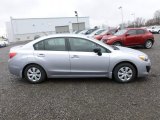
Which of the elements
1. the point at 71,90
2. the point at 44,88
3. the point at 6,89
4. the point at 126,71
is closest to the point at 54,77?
the point at 44,88

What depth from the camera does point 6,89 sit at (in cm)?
571

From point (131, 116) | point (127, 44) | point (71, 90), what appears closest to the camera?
point (131, 116)

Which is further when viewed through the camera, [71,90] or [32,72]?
[32,72]

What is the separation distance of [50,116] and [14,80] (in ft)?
10.5

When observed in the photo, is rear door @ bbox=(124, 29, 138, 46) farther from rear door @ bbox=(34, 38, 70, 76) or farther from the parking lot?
rear door @ bbox=(34, 38, 70, 76)

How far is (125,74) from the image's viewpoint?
579 cm

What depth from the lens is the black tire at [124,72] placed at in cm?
578

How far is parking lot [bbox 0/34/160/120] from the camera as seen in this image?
12.8ft

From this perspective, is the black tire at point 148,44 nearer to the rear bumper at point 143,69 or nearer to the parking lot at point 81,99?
the parking lot at point 81,99

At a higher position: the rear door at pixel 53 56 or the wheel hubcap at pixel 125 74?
the rear door at pixel 53 56

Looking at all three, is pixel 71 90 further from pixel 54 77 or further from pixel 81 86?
pixel 54 77

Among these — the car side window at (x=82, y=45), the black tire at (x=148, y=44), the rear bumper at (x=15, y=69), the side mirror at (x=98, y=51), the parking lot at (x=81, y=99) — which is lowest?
the parking lot at (x=81, y=99)

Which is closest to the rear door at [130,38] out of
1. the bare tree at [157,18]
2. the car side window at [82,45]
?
the car side window at [82,45]

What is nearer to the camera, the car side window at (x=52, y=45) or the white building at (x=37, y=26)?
the car side window at (x=52, y=45)
